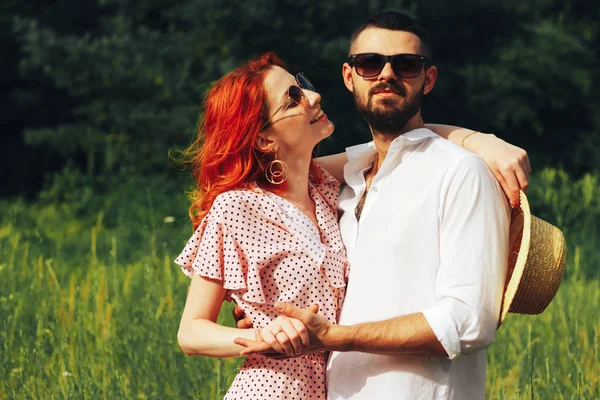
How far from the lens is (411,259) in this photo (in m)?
2.54

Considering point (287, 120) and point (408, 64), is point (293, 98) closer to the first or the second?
point (287, 120)

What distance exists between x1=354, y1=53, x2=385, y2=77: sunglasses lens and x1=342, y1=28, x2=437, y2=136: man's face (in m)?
0.01

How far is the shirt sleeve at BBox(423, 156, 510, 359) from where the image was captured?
2.40 metres

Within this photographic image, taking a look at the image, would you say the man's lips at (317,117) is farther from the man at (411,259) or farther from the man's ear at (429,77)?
the man's ear at (429,77)

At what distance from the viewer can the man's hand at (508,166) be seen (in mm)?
2568

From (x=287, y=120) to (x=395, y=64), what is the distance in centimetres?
37

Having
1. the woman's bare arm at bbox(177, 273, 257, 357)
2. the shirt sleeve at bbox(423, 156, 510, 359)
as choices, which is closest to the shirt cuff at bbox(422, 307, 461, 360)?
the shirt sleeve at bbox(423, 156, 510, 359)

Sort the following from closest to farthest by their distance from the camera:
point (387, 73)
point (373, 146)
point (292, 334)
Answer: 1. point (292, 334)
2. point (387, 73)
3. point (373, 146)

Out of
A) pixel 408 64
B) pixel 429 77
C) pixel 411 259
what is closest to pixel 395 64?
pixel 408 64

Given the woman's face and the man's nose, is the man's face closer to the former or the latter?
the man's nose

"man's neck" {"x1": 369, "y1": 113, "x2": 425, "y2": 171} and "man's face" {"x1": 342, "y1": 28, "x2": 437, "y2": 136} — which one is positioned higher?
"man's face" {"x1": 342, "y1": 28, "x2": 437, "y2": 136}

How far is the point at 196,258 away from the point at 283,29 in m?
12.3

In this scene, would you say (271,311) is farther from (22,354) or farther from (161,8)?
(161,8)

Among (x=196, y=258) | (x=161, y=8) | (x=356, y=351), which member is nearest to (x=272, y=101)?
(x=196, y=258)
